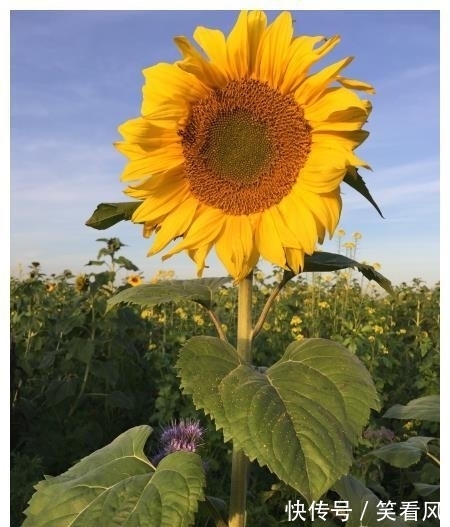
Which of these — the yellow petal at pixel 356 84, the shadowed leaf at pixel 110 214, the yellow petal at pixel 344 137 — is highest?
the yellow petal at pixel 356 84

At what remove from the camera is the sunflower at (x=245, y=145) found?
1.27m

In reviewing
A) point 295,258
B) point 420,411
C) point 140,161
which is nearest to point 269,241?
point 295,258

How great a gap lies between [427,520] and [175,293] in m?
2.01

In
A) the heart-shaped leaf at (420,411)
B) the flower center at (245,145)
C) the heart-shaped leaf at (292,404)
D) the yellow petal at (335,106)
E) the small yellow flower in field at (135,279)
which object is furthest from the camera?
the small yellow flower in field at (135,279)

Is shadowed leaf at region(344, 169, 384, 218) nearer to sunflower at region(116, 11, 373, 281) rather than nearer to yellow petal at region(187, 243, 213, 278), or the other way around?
sunflower at region(116, 11, 373, 281)

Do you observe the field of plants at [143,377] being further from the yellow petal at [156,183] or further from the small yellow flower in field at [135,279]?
the yellow petal at [156,183]

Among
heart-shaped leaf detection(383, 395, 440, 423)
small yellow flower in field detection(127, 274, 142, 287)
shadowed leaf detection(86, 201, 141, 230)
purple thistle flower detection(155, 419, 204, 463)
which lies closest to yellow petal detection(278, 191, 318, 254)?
shadowed leaf detection(86, 201, 141, 230)

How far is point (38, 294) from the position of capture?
550 centimetres

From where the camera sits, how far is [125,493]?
1202mm

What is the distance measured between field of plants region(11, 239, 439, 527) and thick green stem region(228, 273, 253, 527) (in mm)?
1025

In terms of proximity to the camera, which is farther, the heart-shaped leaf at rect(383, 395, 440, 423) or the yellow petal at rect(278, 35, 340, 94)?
the heart-shaped leaf at rect(383, 395, 440, 423)

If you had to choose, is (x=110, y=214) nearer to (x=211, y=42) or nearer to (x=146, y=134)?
(x=146, y=134)

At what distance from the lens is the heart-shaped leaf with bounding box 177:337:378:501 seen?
1.04 meters

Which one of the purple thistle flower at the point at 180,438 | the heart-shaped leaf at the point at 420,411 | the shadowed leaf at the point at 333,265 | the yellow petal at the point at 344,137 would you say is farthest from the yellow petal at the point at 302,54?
the heart-shaped leaf at the point at 420,411
